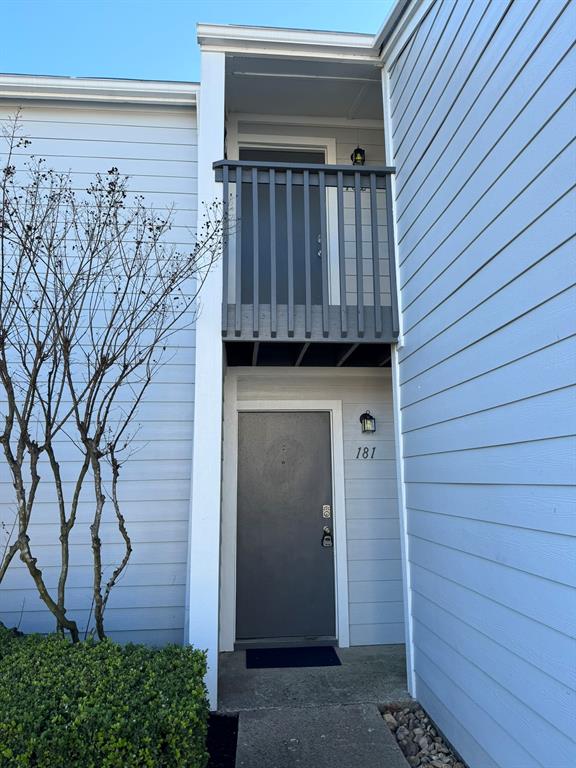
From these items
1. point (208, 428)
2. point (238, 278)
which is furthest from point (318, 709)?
point (238, 278)

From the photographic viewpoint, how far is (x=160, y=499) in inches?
155

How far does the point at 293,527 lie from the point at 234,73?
13.1 ft

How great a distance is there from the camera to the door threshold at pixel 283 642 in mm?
4172

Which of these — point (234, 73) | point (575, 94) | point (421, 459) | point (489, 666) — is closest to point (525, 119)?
point (575, 94)

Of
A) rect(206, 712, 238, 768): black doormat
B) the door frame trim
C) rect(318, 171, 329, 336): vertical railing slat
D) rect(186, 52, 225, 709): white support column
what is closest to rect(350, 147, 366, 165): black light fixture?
rect(318, 171, 329, 336): vertical railing slat

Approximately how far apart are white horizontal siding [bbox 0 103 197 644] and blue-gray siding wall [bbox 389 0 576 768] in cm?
187

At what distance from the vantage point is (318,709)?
3137mm

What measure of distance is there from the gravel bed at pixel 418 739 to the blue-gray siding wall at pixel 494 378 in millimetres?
98

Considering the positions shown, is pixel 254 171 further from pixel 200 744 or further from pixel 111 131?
pixel 200 744

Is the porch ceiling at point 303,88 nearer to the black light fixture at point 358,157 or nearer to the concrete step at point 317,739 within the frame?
the black light fixture at point 358,157

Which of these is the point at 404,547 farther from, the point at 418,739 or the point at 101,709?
the point at 101,709

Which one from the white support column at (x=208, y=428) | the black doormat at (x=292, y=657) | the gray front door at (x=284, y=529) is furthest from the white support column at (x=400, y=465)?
the white support column at (x=208, y=428)

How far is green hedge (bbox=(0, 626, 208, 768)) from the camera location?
5.96ft

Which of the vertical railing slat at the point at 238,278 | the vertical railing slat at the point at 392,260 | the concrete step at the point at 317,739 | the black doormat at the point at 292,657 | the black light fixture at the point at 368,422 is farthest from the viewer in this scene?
the black light fixture at the point at 368,422
